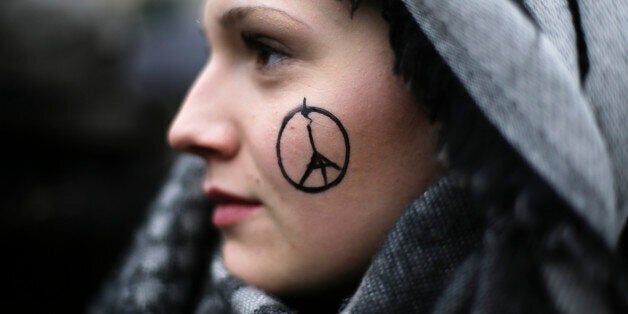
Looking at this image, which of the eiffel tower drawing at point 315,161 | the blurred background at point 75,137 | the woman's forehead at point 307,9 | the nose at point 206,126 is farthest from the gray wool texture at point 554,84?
the blurred background at point 75,137

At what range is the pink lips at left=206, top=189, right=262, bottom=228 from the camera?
1.27 m

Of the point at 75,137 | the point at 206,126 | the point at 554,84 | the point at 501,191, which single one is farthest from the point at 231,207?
the point at 75,137

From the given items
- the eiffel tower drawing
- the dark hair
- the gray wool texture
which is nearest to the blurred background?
the eiffel tower drawing

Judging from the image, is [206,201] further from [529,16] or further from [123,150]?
[123,150]

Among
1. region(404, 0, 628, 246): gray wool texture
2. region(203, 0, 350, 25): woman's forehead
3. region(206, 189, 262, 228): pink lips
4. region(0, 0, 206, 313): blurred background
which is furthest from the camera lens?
region(0, 0, 206, 313): blurred background

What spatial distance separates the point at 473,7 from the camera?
1003 millimetres

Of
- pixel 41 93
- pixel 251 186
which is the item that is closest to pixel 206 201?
pixel 251 186

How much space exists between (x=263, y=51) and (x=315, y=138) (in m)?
0.20

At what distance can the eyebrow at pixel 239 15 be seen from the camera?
1.16 m

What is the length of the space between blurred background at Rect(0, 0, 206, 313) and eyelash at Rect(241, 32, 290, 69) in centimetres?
166

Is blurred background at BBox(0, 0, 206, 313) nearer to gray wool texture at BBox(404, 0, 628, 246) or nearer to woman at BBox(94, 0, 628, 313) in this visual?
woman at BBox(94, 0, 628, 313)

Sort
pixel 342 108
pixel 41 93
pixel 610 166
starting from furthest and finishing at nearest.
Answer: pixel 41 93 < pixel 342 108 < pixel 610 166

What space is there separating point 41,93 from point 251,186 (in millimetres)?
2640

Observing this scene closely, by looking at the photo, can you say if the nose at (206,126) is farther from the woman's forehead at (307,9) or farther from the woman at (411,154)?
the woman's forehead at (307,9)
